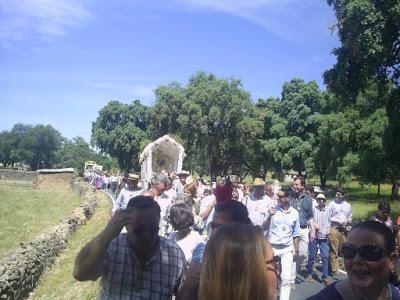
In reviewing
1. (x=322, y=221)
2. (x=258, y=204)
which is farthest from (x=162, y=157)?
(x=258, y=204)

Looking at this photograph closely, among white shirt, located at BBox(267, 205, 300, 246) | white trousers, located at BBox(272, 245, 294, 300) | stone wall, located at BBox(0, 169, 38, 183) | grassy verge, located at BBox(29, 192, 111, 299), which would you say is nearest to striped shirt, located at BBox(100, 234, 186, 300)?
white trousers, located at BBox(272, 245, 294, 300)

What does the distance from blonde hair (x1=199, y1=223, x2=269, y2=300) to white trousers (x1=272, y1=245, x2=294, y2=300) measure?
5254 mm

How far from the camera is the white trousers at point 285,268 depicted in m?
7.37

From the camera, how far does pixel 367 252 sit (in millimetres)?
2797

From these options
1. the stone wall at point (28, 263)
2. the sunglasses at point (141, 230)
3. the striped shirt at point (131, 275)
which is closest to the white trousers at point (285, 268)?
the stone wall at point (28, 263)

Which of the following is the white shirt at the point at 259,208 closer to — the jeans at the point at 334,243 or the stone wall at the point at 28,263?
the jeans at the point at 334,243

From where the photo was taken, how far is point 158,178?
28.0 ft

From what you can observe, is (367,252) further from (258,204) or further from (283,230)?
(258,204)

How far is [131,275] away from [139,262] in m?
0.10

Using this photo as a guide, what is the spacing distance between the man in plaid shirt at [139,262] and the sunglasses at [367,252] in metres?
1.28

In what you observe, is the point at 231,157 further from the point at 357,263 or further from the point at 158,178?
the point at 357,263

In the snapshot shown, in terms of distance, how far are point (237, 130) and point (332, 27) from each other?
28712 millimetres

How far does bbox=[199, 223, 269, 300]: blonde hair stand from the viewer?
2.26 meters

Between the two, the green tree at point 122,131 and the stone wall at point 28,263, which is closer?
the stone wall at point 28,263
